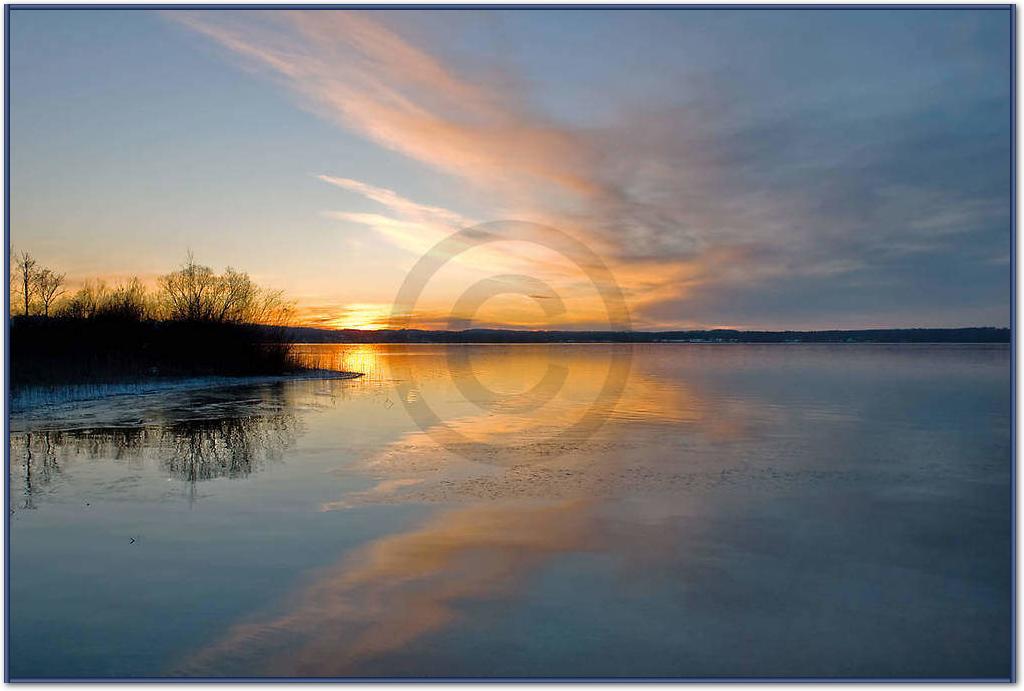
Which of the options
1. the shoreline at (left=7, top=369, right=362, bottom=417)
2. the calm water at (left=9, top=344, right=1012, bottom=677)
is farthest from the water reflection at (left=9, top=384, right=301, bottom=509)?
the shoreline at (left=7, top=369, right=362, bottom=417)

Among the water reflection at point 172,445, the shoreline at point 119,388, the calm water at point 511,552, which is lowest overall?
the calm water at point 511,552

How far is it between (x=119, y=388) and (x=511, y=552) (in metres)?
22.8

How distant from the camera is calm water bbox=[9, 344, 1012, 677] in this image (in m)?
5.03

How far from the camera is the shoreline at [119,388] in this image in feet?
65.9

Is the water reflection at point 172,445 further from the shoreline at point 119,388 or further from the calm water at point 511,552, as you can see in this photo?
the shoreline at point 119,388

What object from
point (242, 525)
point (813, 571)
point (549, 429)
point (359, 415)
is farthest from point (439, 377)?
point (813, 571)

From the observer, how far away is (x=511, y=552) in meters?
7.07

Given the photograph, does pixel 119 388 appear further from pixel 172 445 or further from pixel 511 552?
pixel 511 552

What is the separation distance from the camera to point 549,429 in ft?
53.0

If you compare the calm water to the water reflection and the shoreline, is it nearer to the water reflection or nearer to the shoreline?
the water reflection

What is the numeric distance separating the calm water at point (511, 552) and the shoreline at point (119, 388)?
562 cm

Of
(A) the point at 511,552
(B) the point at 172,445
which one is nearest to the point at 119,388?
(B) the point at 172,445

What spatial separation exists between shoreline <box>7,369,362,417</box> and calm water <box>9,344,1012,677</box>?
221 inches

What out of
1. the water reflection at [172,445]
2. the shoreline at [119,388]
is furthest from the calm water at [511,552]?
the shoreline at [119,388]
